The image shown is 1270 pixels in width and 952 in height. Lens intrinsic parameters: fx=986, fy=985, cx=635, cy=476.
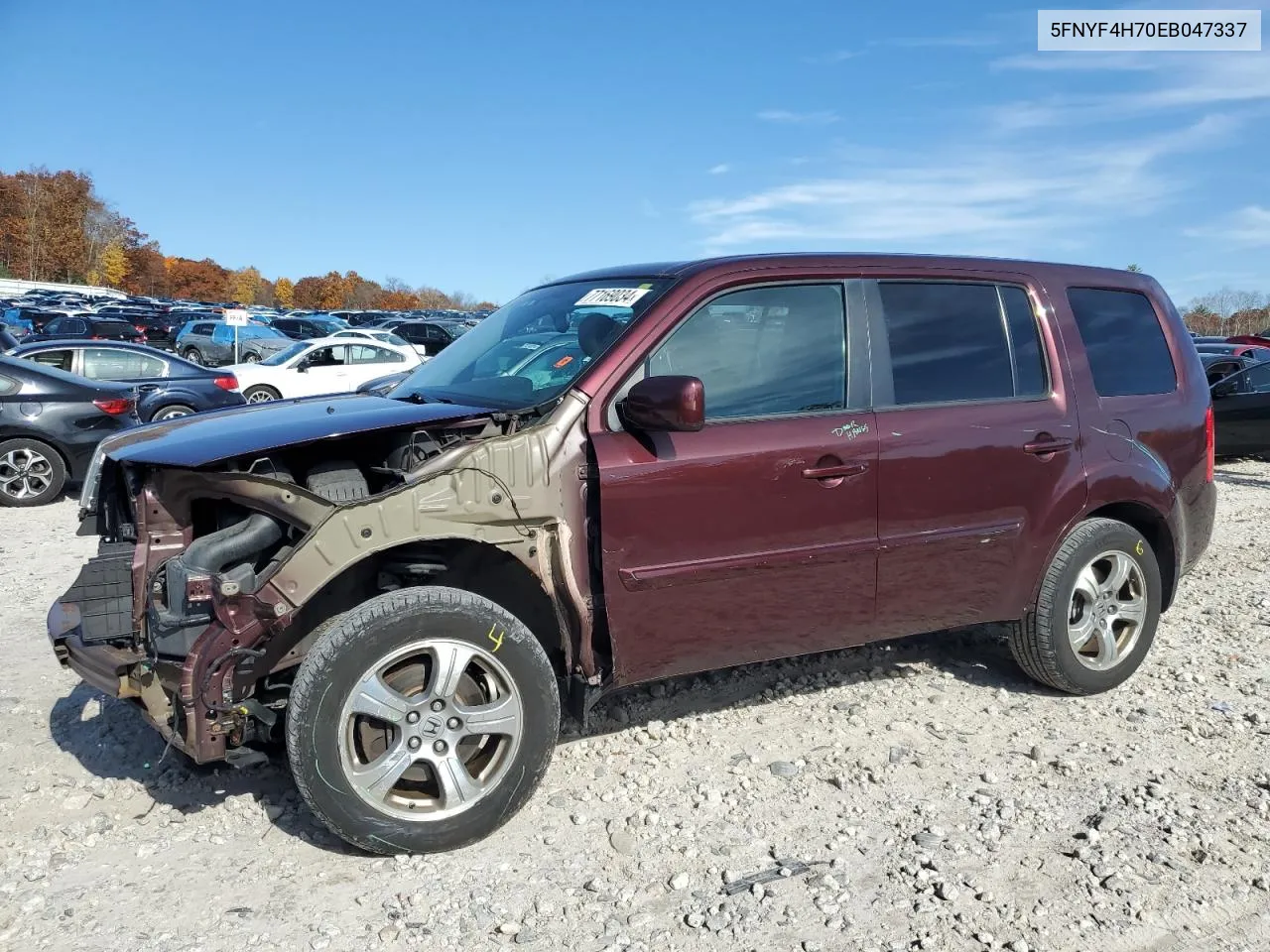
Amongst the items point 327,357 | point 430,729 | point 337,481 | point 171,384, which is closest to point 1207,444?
point 430,729

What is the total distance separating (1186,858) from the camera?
125 inches

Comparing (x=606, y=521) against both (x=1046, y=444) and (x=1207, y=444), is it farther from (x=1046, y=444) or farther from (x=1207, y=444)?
(x=1207, y=444)

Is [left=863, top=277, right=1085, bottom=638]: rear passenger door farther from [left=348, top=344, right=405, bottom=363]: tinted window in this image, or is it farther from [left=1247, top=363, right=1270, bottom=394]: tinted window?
[left=348, top=344, right=405, bottom=363]: tinted window

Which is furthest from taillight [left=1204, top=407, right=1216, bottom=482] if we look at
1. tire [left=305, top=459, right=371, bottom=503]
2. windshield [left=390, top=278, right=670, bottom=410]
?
tire [left=305, top=459, right=371, bottom=503]

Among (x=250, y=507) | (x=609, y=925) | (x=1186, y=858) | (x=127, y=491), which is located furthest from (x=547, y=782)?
(x=1186, y=858)

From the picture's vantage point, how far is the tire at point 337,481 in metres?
3.33

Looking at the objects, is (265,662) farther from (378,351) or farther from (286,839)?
(378,351)

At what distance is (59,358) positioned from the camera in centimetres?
1288

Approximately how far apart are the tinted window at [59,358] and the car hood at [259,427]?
34.6 ft

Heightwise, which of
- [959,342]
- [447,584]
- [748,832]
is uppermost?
[959,342]

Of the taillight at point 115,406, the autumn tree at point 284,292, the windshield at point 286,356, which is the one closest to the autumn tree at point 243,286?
the autumn tree at point 284,292

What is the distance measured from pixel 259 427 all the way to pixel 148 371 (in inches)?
444

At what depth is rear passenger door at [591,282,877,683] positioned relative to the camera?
11.3 feet

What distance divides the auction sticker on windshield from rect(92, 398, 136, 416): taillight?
7714 millimetres
